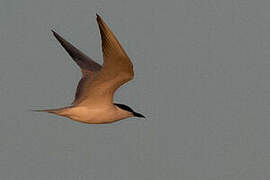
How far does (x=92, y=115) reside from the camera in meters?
12.7

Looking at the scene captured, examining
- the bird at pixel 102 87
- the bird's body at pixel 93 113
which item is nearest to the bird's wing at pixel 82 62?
the bird at pixel 102 87

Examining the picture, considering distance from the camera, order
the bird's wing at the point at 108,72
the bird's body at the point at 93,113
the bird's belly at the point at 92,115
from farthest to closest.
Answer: the bird's belly at the point at 92,115
the bird's body at the point at 93,113
the bird's wing at the point at 108,72

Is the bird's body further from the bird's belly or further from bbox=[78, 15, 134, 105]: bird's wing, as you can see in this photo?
bbox=[78, 15, 134, 105]: bird's wing

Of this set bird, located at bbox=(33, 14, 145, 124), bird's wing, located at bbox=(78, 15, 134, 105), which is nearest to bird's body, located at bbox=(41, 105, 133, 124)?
bird, located at bbox=(33, 14, 145, 124)

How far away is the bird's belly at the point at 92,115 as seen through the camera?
12555mm

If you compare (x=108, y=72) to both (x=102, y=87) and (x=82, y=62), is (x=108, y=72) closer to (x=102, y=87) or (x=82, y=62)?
(x=102, y=87)

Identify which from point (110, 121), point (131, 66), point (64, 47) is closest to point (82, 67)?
point (64, 47)

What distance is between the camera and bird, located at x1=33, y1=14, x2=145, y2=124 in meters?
10.6

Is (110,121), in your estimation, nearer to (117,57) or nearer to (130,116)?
(130,116)

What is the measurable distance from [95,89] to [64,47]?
256cm

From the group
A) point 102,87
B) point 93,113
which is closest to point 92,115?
point 93,113

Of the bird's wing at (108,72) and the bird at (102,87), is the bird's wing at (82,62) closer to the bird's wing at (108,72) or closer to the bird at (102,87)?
the bird at (102,87)

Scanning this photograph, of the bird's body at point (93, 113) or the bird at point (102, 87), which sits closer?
the bird at point (102, 87)

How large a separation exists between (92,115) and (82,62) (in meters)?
2.24
